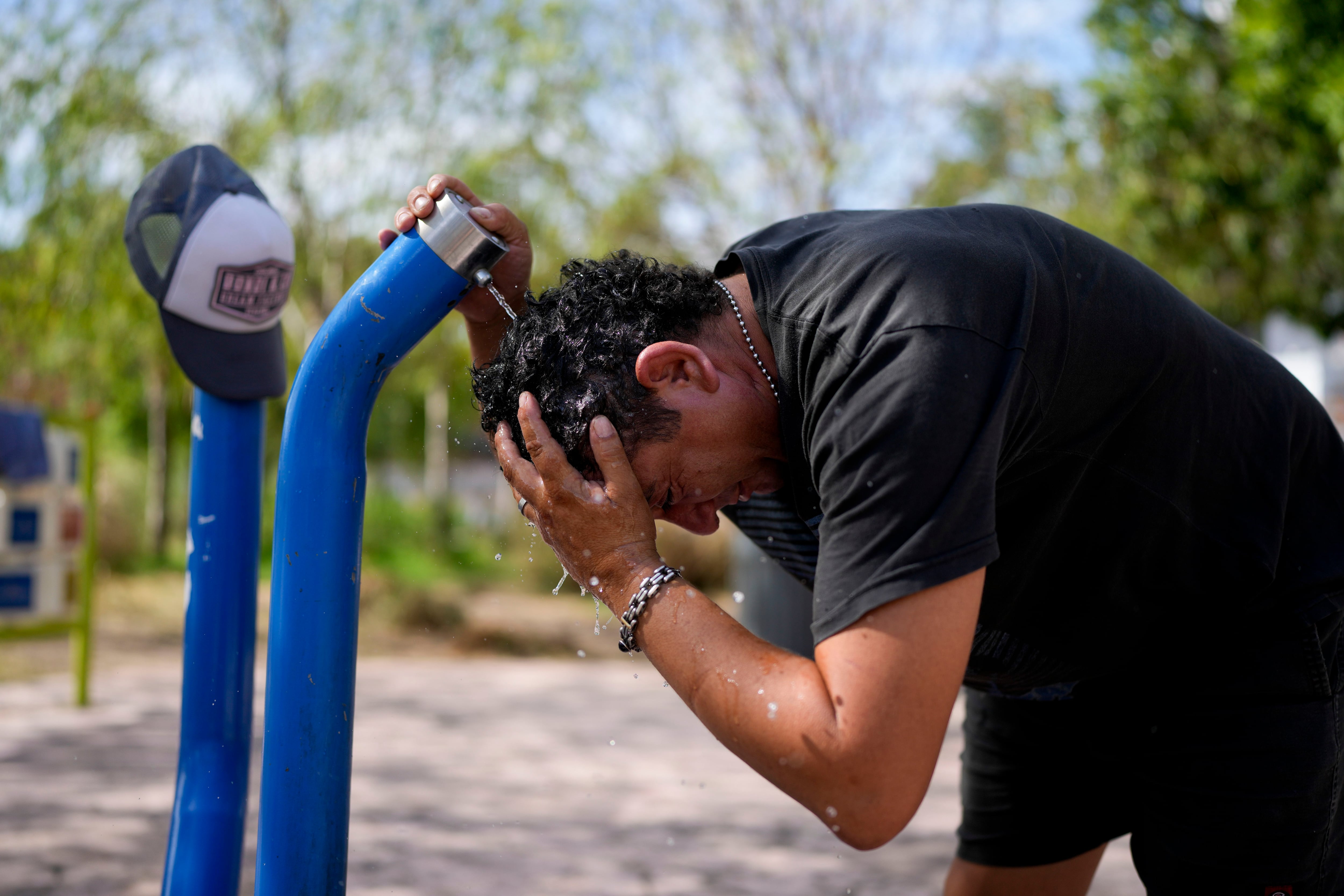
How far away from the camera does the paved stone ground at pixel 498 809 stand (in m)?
3.15

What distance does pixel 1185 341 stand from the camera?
1.46 metres

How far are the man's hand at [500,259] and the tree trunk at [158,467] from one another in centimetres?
1294

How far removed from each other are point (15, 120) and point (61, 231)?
0.80 meters

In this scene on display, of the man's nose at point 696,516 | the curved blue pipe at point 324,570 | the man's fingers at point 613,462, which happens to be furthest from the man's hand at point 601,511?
the curved blue pipe at point 324,570

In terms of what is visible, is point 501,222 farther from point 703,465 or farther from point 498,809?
point 498,809

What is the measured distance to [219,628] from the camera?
190 cm

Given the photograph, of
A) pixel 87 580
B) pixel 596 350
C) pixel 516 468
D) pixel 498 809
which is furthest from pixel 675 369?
pixel 87 580

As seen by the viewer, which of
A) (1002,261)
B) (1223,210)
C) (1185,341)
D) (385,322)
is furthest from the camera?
(1223,210)

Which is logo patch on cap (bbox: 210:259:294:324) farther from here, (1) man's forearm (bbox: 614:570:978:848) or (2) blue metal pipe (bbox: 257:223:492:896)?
(1) man's forearm (bbox: 614:570:978:848)

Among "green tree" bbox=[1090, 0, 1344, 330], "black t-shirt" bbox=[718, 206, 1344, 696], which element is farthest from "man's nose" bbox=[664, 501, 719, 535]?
"green tree" bbox=[1090, 0, 1344, 330]

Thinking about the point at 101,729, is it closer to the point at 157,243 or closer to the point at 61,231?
the point at 157,243

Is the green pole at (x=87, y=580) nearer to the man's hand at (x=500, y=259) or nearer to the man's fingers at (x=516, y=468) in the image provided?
the man's hand at (x=500, y=259)

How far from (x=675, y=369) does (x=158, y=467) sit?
1543 cm

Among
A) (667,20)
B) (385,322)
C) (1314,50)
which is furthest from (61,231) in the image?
(1314,50)
